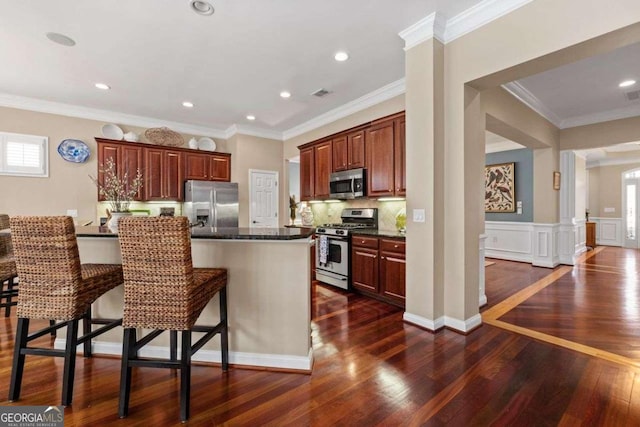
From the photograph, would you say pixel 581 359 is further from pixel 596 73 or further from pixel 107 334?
pixel 107 334

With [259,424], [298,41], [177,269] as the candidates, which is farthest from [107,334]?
[298,41]

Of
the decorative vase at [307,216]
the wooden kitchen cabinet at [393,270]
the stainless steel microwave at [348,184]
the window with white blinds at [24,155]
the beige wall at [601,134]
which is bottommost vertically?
the wooden kitchen cabinet at [393,270]

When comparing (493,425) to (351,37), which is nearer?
(493,425)

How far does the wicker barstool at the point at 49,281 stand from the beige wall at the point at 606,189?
11.9 metres

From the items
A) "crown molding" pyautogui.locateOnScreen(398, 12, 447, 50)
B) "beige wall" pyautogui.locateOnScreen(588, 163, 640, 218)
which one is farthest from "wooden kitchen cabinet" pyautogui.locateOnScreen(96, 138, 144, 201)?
"beige wall" pyautogui.locateOnScreen(588, 163, 640, 218)

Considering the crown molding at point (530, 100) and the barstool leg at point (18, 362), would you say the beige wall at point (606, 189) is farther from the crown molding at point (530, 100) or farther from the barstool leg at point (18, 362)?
the barstool leg at point (18, 362)

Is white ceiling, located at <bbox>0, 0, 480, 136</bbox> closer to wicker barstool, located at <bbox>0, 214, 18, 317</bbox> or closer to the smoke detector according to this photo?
the smoke detector

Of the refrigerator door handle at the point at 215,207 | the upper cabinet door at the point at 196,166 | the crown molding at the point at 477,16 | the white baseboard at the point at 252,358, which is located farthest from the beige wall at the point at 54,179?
the crown molding at the point at 477,16

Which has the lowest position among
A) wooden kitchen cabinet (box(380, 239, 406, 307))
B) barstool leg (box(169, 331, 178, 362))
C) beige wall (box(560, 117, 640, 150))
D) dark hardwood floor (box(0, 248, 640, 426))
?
dark hardwood floor (box(0, 248, 640, 426))

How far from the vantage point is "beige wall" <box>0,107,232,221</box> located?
4.29 m

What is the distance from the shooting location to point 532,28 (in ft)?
7.28

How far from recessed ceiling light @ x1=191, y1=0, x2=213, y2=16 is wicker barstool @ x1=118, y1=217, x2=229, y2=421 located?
6.35 feet

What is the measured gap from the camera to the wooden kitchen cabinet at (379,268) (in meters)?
3.27

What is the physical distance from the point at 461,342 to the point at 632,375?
107cm
